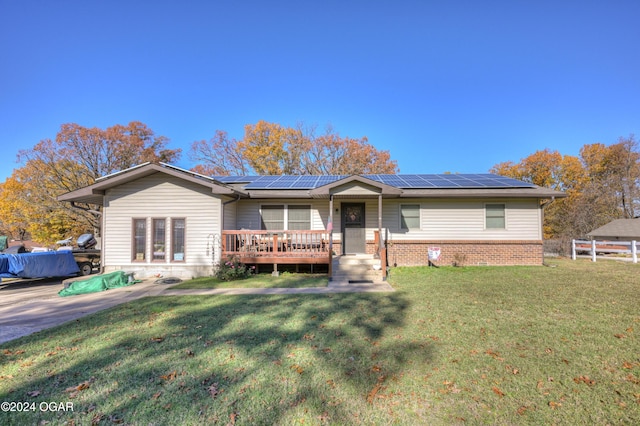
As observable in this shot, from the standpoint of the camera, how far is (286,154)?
2745 cm

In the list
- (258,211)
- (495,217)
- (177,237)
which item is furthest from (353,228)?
(177,237)

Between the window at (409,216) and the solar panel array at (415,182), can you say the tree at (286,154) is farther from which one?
the window at (409,216)

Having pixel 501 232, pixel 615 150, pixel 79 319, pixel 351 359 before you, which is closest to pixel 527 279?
pixel 501 232

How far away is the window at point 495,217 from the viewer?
11703mm

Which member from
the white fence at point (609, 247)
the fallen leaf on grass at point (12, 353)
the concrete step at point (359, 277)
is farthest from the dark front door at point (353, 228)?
the white fence at point (609, 247)

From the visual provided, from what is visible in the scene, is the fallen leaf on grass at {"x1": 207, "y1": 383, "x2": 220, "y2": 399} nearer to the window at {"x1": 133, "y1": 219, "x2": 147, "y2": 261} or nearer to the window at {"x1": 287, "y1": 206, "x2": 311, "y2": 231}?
the window at {"x1": 287, "y1": 206, "x2": 311, "y2": 231}

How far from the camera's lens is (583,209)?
76.0 feet

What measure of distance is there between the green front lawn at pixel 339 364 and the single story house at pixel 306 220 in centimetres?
422

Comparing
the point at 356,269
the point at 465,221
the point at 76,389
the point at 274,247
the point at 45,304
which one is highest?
the point at 465,221

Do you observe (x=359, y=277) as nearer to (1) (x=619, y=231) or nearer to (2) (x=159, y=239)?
(2) (x=159, y=239)

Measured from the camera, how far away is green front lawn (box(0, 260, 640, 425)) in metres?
2.59

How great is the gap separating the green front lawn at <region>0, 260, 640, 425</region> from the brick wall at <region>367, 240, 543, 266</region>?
17.1 feet

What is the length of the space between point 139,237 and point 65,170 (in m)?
17.4

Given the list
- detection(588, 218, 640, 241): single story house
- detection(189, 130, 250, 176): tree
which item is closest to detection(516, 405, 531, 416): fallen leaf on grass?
detection(588, 218, 640, 241): single story house
